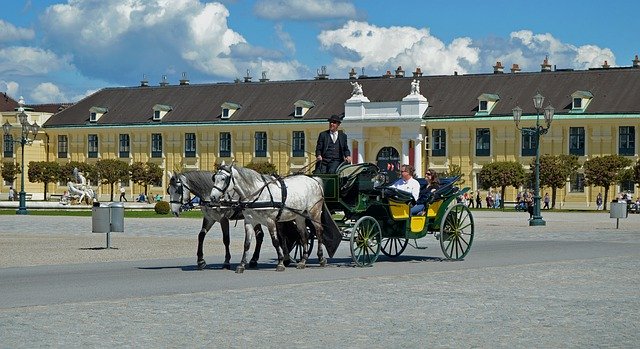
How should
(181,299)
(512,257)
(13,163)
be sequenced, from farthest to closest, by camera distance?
(13,163) < (512,257) < (181,299)

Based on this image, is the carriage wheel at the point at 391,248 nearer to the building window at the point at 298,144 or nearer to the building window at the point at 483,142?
the building window at the point at 483,142

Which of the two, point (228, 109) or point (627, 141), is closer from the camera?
point (627, 141)

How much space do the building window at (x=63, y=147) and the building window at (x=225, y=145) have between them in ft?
45.7

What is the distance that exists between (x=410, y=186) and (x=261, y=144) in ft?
245

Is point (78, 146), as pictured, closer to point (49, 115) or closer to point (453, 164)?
point (49, 115)

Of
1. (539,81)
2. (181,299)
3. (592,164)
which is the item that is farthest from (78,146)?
(181,299)

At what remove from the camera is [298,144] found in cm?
9425

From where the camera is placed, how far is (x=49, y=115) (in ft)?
346

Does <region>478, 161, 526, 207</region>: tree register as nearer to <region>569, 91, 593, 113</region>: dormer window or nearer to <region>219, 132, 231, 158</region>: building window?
<region>569, 91, 593, 113</region>: dormer window

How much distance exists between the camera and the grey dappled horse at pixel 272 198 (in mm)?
19000

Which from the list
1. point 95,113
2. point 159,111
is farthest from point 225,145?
point 95,113

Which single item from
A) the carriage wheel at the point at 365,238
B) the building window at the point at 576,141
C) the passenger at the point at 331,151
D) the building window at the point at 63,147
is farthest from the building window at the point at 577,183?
the carriage wheel at the point at 365,238

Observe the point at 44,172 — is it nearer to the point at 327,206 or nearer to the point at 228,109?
the point at 228,109

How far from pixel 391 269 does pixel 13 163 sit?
282 ft
